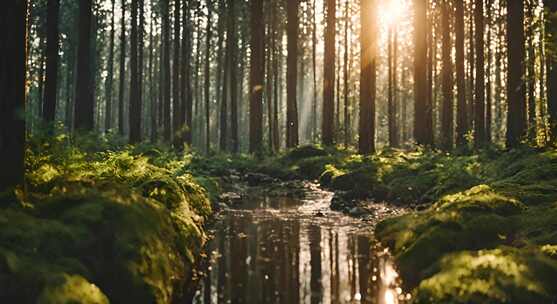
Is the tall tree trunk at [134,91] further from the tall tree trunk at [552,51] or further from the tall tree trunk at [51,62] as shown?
the tall tree trunk at [552,51]

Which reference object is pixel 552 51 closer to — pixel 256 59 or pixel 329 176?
pixel 329 176

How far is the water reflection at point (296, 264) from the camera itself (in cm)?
547

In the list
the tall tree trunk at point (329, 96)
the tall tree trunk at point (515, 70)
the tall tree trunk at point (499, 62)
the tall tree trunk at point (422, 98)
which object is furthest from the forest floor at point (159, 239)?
the tall tree trunk at point (499, 62)

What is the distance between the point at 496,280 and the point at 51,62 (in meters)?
14.3

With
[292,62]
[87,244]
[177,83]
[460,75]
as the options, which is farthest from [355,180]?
[177,83]

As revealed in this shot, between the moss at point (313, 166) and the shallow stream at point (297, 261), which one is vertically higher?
the moss at point (313, 166)

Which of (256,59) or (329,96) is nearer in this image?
(256,59)

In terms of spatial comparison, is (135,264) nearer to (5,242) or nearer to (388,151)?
(5,242)

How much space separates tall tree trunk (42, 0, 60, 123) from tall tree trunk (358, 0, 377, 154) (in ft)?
37.2

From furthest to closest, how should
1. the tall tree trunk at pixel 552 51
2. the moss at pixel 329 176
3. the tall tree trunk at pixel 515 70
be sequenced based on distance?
the moss at pixel 329 176 < the tall tree trunk at pixel 515 70 < the tall tree trunk at pixel 552 51

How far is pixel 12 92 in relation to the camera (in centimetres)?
555

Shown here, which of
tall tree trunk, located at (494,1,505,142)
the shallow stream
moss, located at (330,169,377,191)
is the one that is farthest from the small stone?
tall tree trunk, located at (494,1,505,142)

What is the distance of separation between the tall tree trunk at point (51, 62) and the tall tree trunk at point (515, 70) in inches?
548

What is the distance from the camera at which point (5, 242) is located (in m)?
4.30
